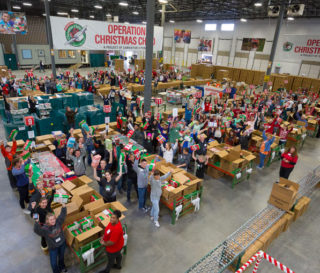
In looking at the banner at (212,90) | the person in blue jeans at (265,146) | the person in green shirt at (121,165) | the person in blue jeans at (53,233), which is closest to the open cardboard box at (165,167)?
the person in green shirt at (121,165)

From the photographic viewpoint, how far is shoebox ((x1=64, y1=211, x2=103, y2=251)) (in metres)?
4.54

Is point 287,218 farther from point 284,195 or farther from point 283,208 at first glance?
point 284,195

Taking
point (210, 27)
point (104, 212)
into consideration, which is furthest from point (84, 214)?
point (210, 27)

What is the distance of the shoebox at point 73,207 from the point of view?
5173 millimetres

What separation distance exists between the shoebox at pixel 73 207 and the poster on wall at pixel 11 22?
2269 centimetres

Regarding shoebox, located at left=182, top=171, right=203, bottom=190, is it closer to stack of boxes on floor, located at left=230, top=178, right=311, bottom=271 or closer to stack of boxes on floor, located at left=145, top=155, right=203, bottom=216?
stack of boxes on floor, located at left=145, top=155, right=203, bottom=216

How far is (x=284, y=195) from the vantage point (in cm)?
605

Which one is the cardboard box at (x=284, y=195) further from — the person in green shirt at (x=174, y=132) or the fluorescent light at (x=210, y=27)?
the fluorescent light at (x=210, y=27)

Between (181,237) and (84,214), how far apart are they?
2.46 metres

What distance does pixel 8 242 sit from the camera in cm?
535

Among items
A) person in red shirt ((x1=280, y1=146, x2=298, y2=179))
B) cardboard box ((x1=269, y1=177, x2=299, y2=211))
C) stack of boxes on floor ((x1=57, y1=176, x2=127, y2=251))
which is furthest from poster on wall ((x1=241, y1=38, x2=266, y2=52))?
stack of boxes on floor ((x1=57, y1=176, x2=127, y2=251))

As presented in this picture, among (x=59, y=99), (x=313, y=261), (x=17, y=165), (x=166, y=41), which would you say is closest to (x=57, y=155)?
(x=17, y=165)

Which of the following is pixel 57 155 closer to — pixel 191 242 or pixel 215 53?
pixel 191 242

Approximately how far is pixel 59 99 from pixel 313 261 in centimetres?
1244
